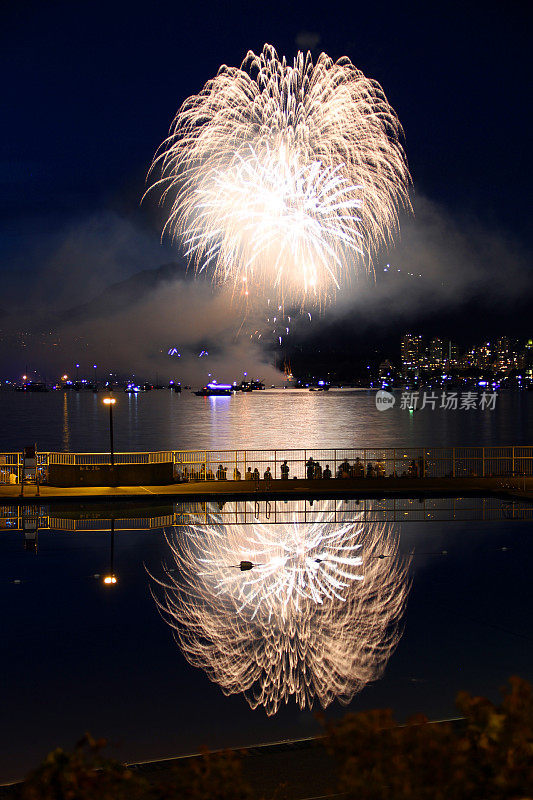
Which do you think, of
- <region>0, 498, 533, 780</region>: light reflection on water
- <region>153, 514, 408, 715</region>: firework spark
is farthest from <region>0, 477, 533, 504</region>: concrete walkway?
<region>0, 498, 533, 780</region>: light reflection on water

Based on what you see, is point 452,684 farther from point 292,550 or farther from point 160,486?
point 160,486

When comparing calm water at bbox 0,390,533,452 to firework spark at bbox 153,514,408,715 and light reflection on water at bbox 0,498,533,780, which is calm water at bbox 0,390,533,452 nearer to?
firework spark at bbox 153,514,408,715

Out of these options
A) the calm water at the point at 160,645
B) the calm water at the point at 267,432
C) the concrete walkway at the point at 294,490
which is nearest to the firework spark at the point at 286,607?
the calm water at the point at 160,645

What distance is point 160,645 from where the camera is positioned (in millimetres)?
11406

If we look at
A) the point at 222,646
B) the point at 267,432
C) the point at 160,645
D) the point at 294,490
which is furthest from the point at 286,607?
the point at 267,432

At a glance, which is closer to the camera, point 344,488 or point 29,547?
point 29,547

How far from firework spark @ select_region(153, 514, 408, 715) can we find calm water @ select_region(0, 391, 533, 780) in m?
0.20

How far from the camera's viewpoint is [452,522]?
73.3ft

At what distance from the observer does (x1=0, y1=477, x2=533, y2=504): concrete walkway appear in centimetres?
2559

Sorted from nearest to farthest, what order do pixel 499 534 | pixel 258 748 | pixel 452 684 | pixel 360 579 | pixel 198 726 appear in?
pixel 258 748 → pixel 198 726 → pixel 452 684 → pixel 360 579 → pixel 499 534

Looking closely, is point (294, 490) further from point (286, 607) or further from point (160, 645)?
point (160, 645)

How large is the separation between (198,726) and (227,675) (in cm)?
173

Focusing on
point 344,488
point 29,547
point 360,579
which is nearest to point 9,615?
point 29,547

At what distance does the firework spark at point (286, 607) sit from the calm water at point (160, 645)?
0.20 metres
